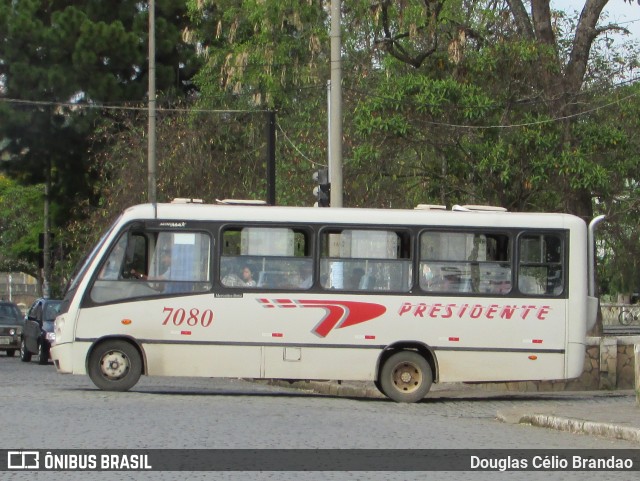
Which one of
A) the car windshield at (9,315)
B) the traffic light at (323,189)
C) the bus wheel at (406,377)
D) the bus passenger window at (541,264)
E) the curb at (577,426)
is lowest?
the curb at (577,426)

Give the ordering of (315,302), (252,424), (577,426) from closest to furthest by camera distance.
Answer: (252,424)
(577,426)
(315,302)

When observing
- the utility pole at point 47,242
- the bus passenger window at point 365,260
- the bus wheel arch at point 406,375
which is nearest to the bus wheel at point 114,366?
the bus passenger window at point 365,260

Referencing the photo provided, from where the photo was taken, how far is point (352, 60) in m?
32.2

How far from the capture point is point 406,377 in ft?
61.9

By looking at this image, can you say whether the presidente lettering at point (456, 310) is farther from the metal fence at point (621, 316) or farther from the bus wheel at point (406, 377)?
the metal fence at point (621, 316)

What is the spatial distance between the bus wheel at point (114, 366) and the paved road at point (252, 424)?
0.24 meters

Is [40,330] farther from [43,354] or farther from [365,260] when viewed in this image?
[365,260]

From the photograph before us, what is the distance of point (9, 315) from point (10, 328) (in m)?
0.87

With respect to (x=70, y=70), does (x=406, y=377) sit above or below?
below

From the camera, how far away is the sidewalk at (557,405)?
1434cm

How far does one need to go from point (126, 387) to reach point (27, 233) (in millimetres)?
55929

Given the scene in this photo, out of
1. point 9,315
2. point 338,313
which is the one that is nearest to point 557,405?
point 338,313

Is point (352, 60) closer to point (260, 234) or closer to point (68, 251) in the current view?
point (260, 234)

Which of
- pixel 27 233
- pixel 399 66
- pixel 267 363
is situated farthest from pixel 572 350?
pixel 27 233
